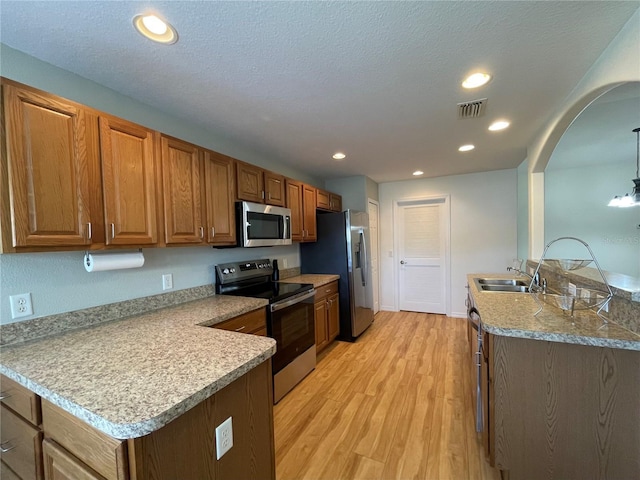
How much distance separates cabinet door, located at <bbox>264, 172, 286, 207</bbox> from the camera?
2.69 metres

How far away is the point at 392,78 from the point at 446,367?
2757 millimetres

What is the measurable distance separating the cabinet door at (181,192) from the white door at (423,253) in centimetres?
365

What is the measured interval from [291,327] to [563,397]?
1.86 m

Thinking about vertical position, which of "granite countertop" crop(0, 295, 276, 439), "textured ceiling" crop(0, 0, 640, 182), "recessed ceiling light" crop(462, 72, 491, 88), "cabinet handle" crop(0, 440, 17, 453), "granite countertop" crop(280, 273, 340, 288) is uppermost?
"textured ceiling" crop(0, 0, 640, 182)

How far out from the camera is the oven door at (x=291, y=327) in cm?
221

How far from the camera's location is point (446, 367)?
2.76 m

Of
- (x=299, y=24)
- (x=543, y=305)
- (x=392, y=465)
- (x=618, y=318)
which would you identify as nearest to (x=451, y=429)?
(x=392, y=465)

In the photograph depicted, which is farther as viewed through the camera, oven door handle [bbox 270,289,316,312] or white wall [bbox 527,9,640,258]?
oven door handle [bbox 270,289,316,312]

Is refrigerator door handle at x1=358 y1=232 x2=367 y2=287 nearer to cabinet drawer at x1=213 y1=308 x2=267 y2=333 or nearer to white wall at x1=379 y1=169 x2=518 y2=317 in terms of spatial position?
white wall at x1=379 y1=169 x2=518 y2=317

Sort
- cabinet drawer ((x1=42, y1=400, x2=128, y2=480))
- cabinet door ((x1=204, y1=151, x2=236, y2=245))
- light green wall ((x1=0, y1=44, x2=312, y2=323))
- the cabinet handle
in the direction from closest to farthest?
cabinet drawer ((x1=42, y1=400, x2=128, y2=480))
the cabinet handle
light green wall ((x1=0, y1=44, x2=312, y2=323))
cabinet door ((x1=204, y1=151, x2=236, y2=245))


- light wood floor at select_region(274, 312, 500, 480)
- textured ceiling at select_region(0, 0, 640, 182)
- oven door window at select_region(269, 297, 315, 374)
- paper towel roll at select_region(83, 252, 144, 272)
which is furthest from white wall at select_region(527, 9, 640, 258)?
paper towel roll at select_region(83, 252, 144, 272)

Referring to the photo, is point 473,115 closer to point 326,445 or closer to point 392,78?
point 392,78

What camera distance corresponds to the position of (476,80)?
5.49ft

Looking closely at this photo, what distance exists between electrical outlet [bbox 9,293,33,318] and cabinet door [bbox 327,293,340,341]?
2.51 meters
